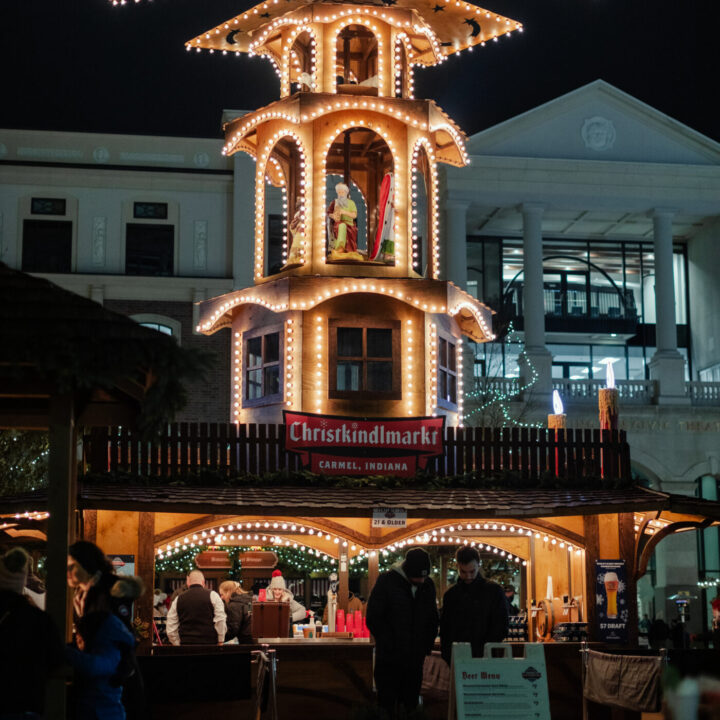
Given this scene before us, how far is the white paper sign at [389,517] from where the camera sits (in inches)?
610

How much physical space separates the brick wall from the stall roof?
68.8 ft

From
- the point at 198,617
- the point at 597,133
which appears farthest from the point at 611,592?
the point at 597,133

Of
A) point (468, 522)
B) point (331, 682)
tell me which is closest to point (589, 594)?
point (468, 522)

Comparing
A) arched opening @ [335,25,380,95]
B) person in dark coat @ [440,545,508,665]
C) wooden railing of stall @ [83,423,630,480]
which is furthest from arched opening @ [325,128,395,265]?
person in dark coat @ [440,545,508,665]

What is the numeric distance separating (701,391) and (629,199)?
6681 mm

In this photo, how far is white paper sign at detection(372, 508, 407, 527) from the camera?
1550cm

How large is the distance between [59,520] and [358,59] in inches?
628

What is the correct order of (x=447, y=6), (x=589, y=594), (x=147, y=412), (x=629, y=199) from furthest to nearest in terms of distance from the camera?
(x=629, y=199), (x=447, y=6), (x=589, y=594), (x=147, y=412)

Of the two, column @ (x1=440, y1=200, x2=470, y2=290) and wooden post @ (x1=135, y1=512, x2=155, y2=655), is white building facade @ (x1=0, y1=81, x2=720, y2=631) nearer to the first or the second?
column @ (x1=440, y1=200, x2=470, y2=290)

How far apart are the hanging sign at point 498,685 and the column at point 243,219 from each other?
96.8 feet

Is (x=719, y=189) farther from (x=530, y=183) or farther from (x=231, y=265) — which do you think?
(x=231, y=265)

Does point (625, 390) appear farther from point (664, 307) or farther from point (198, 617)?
point (198, 617)

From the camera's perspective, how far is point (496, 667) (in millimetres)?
11312

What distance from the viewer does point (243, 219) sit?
40.2m
